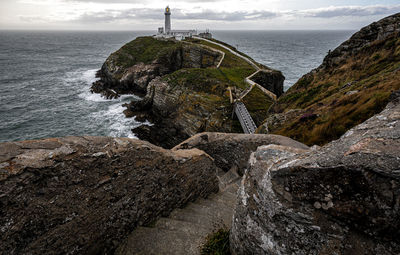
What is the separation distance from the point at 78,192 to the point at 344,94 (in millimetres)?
16077

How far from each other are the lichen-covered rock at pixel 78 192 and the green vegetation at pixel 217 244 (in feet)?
6.23

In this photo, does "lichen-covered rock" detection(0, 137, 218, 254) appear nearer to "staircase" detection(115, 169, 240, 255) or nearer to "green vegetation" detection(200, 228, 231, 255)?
"staircase" detection(115, 169, 240, 255)

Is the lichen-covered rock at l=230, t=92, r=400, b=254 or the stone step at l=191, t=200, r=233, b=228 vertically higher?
the lichen-covered rock at l=230, t=92, r=400, b=254

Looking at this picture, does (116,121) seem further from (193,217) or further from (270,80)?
(193,217)

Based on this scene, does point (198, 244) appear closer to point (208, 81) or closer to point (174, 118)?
point (174, 118)

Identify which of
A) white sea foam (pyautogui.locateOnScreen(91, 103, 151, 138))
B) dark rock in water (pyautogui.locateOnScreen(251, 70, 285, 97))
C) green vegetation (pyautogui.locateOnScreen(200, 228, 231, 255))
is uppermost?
dark rock in water (pyautogui.locateOnScreen(251, 70, 285, 97))

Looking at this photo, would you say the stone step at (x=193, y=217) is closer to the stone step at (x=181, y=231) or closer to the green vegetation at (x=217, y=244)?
the stone step at (x=181, y=231)

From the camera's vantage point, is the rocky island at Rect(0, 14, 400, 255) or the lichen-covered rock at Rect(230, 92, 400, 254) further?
the rocky island at Rect(0, 14, 400, 255)

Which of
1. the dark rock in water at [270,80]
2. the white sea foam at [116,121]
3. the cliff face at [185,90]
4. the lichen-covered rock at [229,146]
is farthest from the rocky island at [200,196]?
the dark rock in water at [270,80]

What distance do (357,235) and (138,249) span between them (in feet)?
15.7

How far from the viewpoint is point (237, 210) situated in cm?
508

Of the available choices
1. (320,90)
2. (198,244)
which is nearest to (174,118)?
(320,90)

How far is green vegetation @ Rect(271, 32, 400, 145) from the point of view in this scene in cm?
992

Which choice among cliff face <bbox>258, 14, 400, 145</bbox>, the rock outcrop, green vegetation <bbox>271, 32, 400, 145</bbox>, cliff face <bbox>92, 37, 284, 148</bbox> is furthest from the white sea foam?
green vegetation <bbox>271, 32, 400, 145</bbox>
